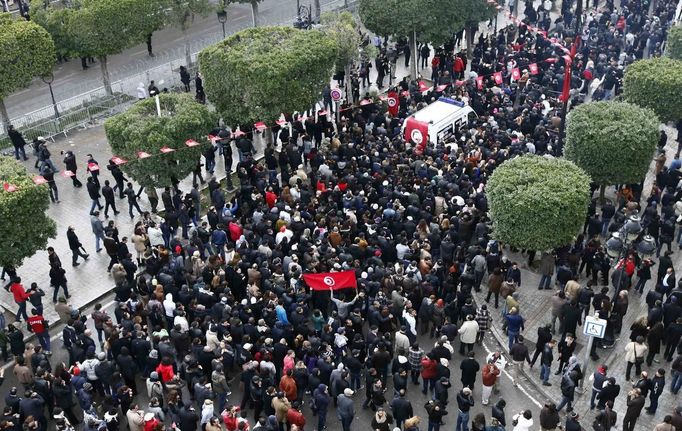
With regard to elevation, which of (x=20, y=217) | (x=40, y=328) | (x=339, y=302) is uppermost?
(x=20, y=217)

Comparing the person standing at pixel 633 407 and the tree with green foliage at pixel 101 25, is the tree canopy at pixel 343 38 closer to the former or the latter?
the tree with green foliage at pixel 101 25

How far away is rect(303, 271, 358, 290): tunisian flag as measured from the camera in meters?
19.4

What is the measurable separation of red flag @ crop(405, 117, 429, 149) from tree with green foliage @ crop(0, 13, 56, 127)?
570 inches

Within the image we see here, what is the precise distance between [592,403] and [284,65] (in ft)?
49.5

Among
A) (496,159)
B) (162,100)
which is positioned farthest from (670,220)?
(162,100)

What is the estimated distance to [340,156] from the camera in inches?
1057

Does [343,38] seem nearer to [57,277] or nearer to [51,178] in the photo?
[51,178]

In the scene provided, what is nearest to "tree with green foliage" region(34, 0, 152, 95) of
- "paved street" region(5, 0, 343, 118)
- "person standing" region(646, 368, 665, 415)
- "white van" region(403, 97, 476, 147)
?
"paved street" region(5, 0, 343, 118)

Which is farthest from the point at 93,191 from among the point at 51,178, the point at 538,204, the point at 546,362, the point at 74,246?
the point at 546,362

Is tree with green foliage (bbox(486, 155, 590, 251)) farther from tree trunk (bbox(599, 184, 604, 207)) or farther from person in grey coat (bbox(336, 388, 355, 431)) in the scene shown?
person in grey coat (bbox(336, 388, 355, 431))

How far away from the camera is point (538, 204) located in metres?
20.4

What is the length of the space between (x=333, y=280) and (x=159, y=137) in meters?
8.24

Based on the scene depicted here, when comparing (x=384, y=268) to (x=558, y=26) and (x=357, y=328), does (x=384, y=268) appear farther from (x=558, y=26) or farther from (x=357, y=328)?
(x=558, y=26)

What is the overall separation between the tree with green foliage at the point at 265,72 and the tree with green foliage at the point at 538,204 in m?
8.85
